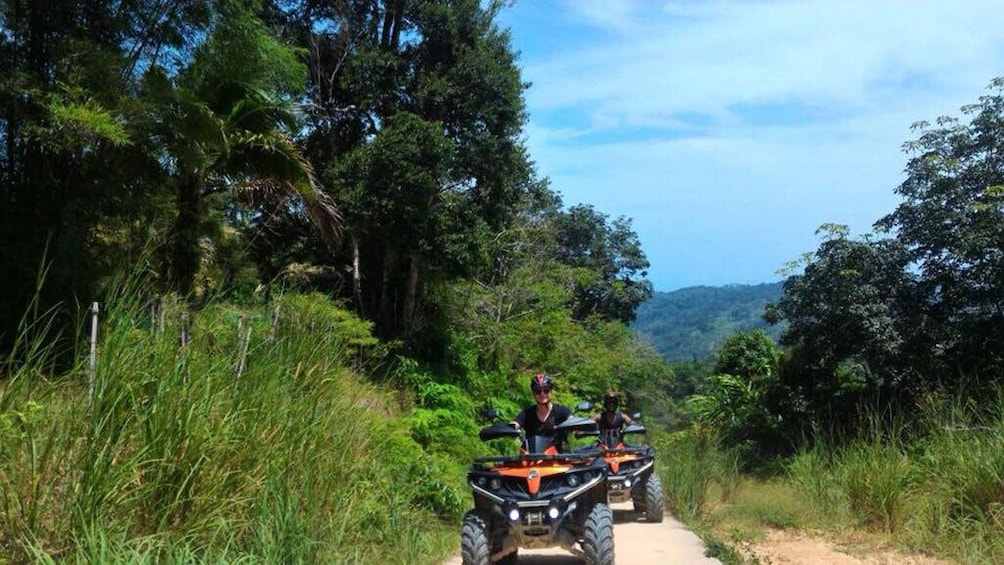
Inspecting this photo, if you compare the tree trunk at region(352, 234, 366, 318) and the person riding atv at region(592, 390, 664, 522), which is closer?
the person riding atv at region(592, 390, 664, 522)

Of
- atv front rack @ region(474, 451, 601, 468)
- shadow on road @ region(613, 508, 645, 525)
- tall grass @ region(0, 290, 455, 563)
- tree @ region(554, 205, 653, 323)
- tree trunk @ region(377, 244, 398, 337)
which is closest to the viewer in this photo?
tall grass @ region(0, 290, 455, 563)

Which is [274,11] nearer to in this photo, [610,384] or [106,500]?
[610,384]

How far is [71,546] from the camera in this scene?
4219 mm

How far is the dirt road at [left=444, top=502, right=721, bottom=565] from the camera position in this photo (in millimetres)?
9273

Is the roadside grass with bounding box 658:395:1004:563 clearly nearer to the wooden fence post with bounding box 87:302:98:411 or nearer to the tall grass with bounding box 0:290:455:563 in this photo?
the tall grass with bounding box 0:290:455:563

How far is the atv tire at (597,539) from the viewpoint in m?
7.55

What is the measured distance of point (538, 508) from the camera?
751cm

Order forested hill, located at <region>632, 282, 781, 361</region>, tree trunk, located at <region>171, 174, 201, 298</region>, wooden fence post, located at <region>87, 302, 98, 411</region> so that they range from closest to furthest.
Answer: wooden fence post, located at <region>87, 302, 98, 411</region> < tree trunk, located at <region>171, 174, 201, 298</region> < forested hill, located at <region>632, 282, 781, 361</region>

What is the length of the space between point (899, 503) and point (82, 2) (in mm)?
12293

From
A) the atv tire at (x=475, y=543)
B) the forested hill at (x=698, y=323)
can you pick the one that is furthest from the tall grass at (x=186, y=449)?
the forested hill at (x=698, y=323)

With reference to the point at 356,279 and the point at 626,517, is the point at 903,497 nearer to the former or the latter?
the point at 626,517

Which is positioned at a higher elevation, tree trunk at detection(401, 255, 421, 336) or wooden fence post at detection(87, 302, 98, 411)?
tree trunk at detection(401, 255, 421, 336)

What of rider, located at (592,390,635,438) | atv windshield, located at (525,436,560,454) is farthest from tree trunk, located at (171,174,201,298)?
atv windshield, located at (525,436,560,454)

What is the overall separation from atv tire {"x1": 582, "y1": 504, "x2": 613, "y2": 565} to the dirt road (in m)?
1.11
